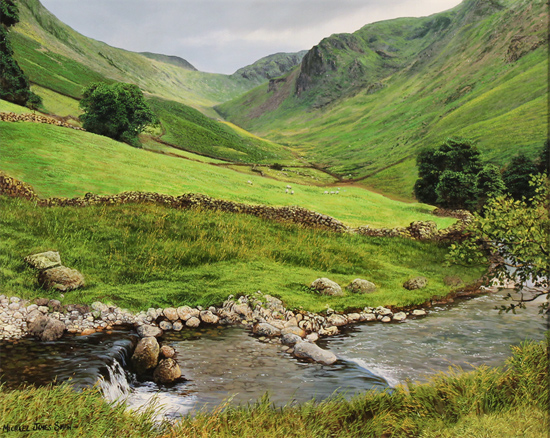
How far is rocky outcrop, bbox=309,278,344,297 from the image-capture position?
21.1m

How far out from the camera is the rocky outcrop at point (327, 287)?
69.2 feet

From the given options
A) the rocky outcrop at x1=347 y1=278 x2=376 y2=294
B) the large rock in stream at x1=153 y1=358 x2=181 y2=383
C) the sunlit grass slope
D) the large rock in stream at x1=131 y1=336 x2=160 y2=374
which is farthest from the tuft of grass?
the sunlit grass slope

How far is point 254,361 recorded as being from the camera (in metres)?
13.4

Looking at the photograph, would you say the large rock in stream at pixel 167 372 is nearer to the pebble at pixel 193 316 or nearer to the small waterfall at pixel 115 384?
the small waterfall at pixel 115 384

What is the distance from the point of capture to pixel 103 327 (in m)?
14.7

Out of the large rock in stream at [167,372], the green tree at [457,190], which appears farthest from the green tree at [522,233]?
the green tree at [457,190]

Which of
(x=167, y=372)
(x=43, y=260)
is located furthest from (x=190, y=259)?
(x=167, y=372)

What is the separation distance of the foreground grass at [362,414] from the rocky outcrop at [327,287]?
30.6ft

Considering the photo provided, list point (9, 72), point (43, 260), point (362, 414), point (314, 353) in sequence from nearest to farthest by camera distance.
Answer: point (362, 414), point (314, 353), point (43, 260), point (9, 72)

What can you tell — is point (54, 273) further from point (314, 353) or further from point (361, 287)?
point (361, 287)

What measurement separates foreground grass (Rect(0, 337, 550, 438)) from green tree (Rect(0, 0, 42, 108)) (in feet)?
188

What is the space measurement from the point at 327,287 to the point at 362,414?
11.4m

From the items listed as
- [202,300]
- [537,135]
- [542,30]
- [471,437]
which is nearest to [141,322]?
[202,300]

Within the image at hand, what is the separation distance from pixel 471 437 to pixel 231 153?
111449mm
